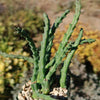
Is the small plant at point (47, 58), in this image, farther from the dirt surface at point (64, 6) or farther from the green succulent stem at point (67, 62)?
the dirt surface at point (64, 6)

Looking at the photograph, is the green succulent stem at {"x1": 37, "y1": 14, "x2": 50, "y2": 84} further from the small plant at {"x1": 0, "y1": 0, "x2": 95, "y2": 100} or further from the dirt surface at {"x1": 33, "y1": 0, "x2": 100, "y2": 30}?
the dirt surface at {"x1": 33, "y1": 0, "x2": 100, "y2": 30}

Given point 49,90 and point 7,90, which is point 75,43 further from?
point 7,90

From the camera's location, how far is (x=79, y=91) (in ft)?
6.48

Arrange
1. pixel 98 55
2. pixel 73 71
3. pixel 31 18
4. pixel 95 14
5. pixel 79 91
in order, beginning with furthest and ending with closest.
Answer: pixel 95 14
pixel 31 18
pixel 98 55
pixel 73 71
pixel 79 91

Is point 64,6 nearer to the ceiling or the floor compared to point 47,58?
nearer to the ceiling

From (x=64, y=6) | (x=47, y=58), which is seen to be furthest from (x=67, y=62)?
(x=64, y=6)

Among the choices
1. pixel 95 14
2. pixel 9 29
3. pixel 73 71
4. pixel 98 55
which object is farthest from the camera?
pixel 95 14

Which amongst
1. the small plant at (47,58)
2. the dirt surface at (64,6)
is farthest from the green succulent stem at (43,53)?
the dirt surface at (64,6)

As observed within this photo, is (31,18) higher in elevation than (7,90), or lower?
higher

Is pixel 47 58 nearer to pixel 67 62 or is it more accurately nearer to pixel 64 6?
pixel 67 62

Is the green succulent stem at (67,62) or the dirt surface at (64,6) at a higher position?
the dirt surface at (64,6)

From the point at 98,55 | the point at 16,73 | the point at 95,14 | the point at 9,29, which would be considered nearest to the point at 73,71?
the point at 98,55

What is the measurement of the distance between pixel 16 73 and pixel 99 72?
1294 millimetres

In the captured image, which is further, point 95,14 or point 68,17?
point 95,14
